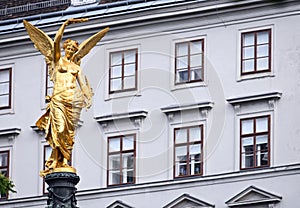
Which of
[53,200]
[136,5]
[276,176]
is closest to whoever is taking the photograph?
[53,200]

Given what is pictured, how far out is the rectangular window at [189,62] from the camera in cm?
7150

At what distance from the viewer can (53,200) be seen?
32281 millimetres

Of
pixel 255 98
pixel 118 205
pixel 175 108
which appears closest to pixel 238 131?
pixel 255 98

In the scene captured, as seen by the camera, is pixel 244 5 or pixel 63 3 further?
pixel 63 3

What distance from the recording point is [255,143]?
68.9m

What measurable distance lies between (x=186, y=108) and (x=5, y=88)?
9.20 metres

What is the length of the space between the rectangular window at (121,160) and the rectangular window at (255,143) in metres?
5.05

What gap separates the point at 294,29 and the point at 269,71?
190 cm

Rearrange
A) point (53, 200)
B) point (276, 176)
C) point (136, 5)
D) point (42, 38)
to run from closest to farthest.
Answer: point (53, 200), point (42, 38), point (276, 176), point (136, 5)

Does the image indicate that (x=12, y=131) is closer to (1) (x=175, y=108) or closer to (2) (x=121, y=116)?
(2) (x=121, y=116)

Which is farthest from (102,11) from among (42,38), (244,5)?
(42,38)

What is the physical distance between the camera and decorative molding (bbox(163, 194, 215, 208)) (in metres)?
69.9

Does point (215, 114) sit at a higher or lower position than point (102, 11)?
lower

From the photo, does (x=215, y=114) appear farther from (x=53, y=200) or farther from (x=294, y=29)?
(x=53, y=200)
